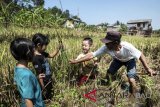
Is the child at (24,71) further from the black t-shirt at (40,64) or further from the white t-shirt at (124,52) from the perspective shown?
the white t-shirt at (124,52)

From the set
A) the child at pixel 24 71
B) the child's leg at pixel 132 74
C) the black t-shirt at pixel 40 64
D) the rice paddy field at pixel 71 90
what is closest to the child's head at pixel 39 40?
the black t-shirt at pixel 40 64

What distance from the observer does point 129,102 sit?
415 centimetres

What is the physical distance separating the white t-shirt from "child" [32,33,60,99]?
2.83ft

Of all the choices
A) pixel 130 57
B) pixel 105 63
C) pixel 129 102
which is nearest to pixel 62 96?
pixel 129 102

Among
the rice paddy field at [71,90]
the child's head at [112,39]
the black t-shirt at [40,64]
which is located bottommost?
the rice paddy field at [71,90]

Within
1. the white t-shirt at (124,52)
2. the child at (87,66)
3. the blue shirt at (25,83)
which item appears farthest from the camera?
the child at (87,66)

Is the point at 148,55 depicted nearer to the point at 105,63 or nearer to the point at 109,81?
the point at 105,63

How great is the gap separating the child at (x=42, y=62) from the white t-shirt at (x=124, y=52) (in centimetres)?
86

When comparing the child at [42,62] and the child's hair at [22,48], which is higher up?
the child's hair at [22,48]

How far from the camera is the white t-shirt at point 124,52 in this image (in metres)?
4.37

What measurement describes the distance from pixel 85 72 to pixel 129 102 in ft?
3.15

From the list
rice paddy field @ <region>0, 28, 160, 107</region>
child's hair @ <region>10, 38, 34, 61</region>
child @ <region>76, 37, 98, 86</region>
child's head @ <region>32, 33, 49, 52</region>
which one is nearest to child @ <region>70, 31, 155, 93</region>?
rice paddy field @ <region>0, 28, 160, 107</region>

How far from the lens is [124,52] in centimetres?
445

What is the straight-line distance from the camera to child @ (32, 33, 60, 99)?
376 cm
